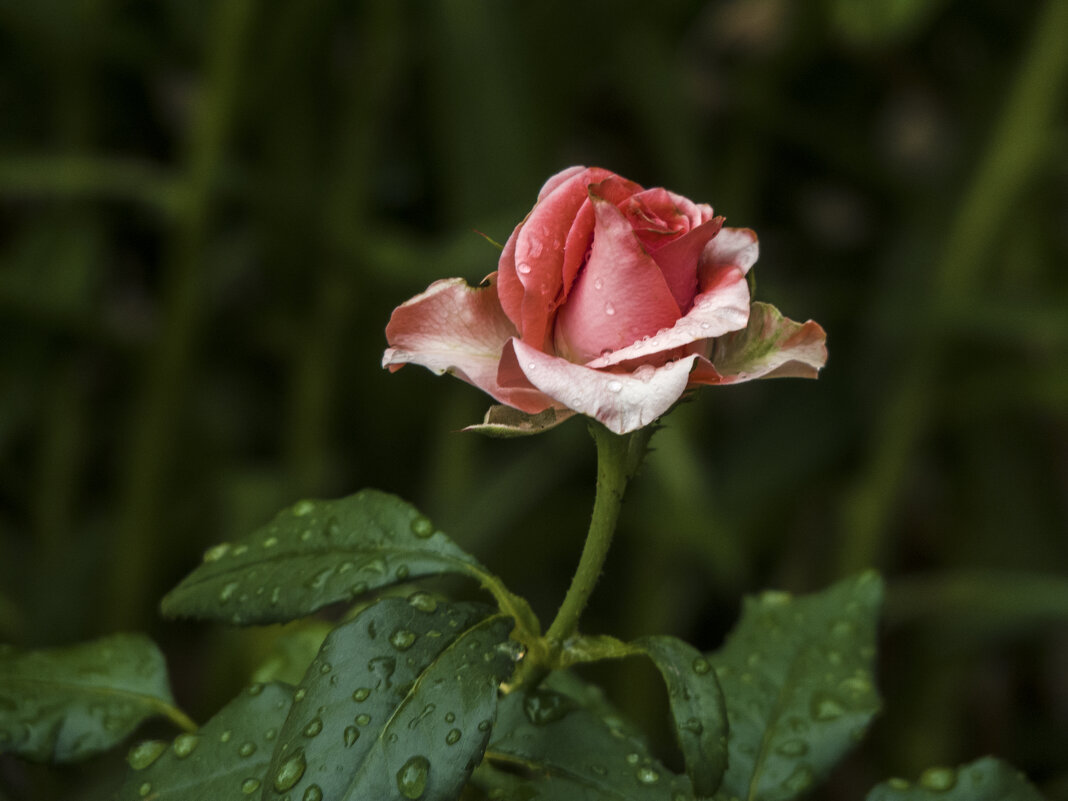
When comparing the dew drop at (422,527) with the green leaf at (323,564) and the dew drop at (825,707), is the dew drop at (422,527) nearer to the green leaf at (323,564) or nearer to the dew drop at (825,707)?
the green leaf at (323,564)

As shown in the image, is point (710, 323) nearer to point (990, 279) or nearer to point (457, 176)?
point (457, 176)

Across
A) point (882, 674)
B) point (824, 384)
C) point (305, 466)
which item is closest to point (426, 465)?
point (305, 466)

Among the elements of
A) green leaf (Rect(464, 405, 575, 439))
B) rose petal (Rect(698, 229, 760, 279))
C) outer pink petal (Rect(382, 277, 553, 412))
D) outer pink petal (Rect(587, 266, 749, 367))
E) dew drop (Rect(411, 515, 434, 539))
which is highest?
rose petal (Rect(698, 229, 760, 279))

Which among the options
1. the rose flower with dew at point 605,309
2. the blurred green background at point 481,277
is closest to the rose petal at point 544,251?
the rose flower with dew at point 605,309

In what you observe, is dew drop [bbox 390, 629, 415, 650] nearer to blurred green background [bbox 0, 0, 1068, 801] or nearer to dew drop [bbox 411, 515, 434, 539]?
dew drop [bbox 411, 515, 434, 539]

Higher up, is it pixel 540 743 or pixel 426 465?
pixel 540 743

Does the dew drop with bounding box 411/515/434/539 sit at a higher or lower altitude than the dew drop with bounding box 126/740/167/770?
higher

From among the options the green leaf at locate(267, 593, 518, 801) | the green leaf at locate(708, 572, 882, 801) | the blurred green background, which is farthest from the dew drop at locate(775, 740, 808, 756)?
the blurred green background
